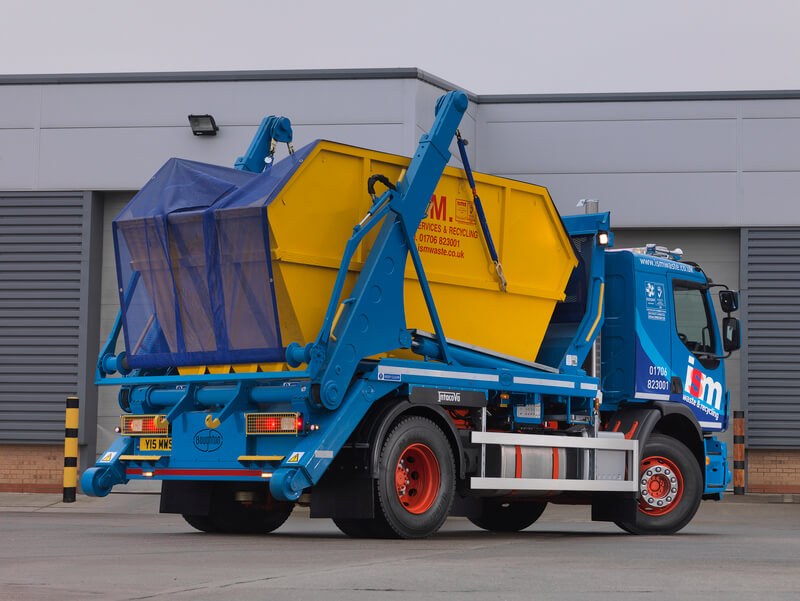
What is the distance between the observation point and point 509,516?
14242mm

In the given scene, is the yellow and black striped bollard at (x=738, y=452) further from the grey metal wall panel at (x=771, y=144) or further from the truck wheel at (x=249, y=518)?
the truck wheel at (x=249, y=518)

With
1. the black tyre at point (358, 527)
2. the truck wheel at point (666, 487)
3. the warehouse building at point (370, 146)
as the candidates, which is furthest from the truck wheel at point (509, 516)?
the warehouse building at point (370, 146)

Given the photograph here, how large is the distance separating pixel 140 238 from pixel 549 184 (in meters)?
10.7

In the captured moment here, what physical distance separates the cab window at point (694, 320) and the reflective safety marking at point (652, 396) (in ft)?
2.24

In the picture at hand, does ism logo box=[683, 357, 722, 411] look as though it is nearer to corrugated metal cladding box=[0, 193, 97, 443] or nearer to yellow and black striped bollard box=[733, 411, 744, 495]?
yellow and black striped bollard box=[733, 411, 744, 495]

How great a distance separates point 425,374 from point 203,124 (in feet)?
32.3

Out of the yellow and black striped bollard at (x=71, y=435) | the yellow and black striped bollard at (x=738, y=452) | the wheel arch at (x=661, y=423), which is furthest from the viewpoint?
the yellow and black striped bollard at (x=738, y=452)

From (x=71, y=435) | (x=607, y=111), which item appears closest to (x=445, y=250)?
(x=71, y=435)

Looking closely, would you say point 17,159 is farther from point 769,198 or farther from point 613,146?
point 769,198

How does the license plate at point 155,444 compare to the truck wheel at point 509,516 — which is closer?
the license plate at point 155,444

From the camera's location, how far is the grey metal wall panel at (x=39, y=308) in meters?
20.4

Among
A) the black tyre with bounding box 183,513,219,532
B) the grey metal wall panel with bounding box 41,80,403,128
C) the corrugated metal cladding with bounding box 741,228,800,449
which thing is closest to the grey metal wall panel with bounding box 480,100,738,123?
the corrugated metal cladding with bounding box 741,228,800,449

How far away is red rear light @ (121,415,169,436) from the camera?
1127cm

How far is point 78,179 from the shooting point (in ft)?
67.3
